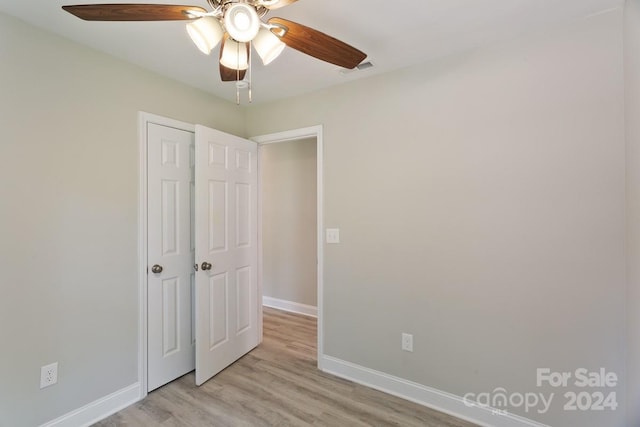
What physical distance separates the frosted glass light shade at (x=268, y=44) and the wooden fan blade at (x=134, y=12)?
0.28 metres

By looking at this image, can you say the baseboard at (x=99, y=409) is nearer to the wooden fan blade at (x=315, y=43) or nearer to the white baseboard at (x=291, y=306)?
the white baseboard at (x=291, y=306)

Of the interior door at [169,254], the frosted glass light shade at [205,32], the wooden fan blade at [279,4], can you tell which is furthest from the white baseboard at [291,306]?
the wooden fan blade at [279,4]

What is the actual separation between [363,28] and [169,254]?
211cm

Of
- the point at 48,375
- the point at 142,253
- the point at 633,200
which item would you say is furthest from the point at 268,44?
the point at 48,375

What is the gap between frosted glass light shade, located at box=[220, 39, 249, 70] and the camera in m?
1.47

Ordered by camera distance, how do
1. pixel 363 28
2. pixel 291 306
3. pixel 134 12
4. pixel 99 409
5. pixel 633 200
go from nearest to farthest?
pixel 134 12 < pixel 633 200 < pixel 363 28 < pixel 99 409 < pixel 291 306

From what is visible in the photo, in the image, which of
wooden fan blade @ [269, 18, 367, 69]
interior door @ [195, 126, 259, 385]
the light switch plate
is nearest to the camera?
wooden fan blade @ [269, 18, 367, 69]

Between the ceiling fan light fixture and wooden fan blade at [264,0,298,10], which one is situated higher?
wooden fan blade at [264,0,298,10]

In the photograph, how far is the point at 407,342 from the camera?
217cm

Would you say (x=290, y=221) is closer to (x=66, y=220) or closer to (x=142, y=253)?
(x=142, y=253)

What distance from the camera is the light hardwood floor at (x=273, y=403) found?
6.28ft

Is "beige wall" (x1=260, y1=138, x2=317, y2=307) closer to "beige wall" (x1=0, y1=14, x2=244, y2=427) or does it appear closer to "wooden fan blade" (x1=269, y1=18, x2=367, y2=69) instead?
"beige wall" (x1=0, y1=14, x2=244, y2=427)

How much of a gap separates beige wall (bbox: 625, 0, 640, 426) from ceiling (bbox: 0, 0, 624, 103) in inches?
7.5

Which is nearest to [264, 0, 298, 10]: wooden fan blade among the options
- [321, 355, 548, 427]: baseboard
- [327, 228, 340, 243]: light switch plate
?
[327, 228, 340, 243]: light switch plate
